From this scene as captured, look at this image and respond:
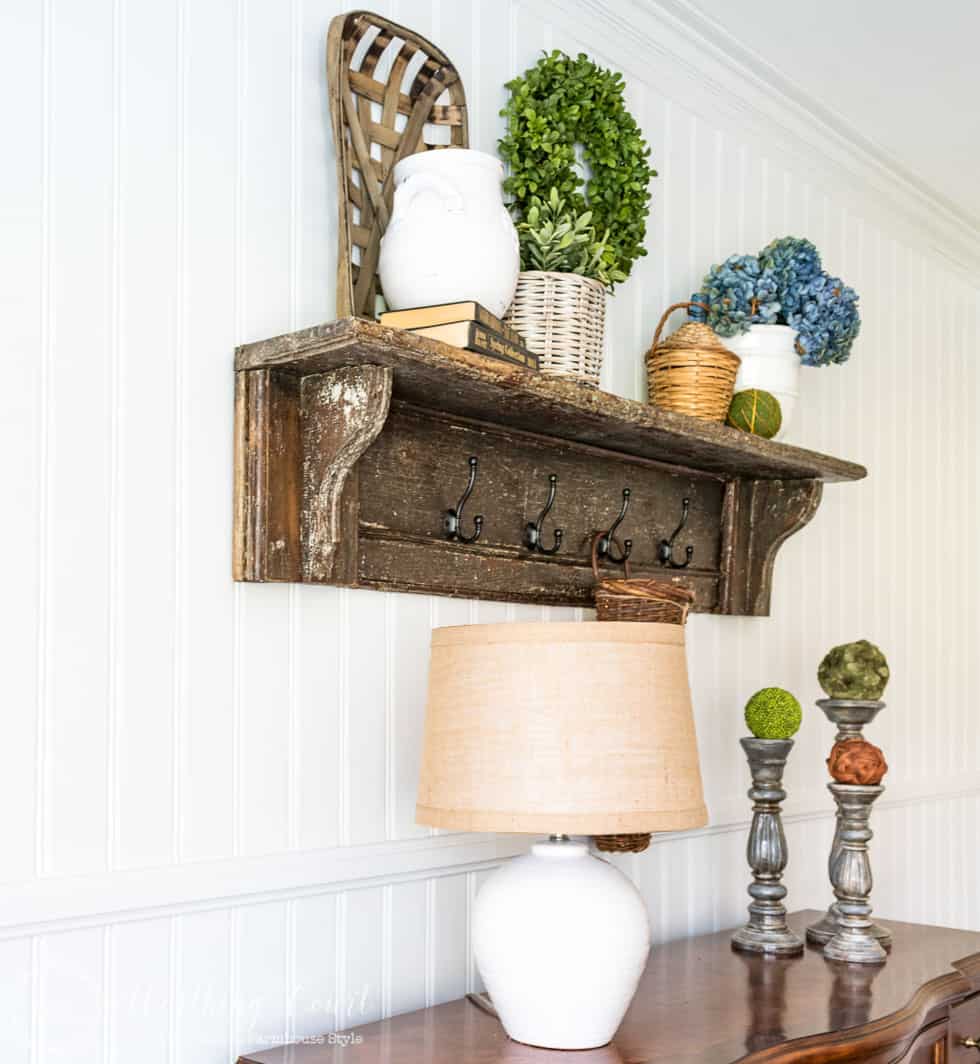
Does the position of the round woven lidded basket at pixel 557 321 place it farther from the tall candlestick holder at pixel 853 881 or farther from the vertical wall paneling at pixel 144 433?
the tall candlestick holder at pixel 853 881

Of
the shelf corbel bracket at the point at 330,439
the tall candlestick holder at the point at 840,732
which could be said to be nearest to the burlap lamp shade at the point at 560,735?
the shelf corbel bracket at the point at 330,439

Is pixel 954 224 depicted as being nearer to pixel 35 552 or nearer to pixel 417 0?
pixel 417 0

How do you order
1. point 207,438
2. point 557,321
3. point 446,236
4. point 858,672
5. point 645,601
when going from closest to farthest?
point 207,438 → point 446,236 → point 557,321 → point 645,601 → point 858,672

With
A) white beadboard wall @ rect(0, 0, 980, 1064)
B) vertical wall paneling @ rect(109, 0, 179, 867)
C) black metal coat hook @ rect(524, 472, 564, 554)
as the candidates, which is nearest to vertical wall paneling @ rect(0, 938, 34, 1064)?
white beadboard wall @ rect(0, 0, 980, 1064)

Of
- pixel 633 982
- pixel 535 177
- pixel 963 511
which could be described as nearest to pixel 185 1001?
pixel 633 982

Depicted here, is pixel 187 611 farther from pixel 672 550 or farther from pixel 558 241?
pixel 672 550

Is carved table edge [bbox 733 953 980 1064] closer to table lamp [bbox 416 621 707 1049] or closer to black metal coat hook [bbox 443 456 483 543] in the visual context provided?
table lamp [bbox 416 621 707 1049]

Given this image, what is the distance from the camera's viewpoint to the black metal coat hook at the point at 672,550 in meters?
2.28

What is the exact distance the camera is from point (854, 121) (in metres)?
2.78

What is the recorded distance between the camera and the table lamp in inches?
57.5

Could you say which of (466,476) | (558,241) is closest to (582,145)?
(558,241)

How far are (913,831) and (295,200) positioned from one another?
2188 mm

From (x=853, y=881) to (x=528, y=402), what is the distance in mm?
1034

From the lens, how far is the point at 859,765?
2.21m
